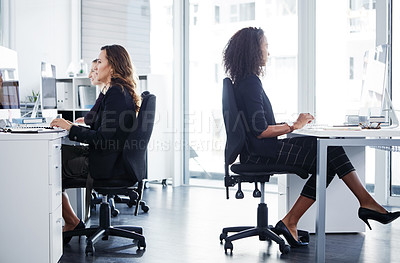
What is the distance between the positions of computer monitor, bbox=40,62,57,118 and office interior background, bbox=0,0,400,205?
1667 millimetres

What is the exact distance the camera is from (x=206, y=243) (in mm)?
3203

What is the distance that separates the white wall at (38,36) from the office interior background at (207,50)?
1 cm

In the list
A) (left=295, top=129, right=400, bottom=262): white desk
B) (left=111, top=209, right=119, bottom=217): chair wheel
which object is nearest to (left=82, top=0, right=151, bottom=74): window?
(left=111, top=209, right=119, bottom=217): chair wheel

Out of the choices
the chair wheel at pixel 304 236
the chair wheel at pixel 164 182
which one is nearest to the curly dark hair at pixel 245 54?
the chair wheel at pixel 304 236

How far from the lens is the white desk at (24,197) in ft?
8.14

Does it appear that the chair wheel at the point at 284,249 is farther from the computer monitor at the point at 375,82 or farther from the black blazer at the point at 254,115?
the computer monitor at the point at 375,82

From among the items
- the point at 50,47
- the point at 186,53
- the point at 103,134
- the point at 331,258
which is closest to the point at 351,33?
the point at 186,53

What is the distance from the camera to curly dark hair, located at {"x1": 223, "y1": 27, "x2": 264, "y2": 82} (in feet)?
9.68

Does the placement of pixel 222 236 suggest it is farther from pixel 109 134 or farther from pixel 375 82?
pixel 375 82

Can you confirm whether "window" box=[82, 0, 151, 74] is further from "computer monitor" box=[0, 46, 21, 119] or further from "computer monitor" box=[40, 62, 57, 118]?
"computer monitor" box=[0, 46, 21, 119]

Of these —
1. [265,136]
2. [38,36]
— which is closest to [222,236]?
[265,136]

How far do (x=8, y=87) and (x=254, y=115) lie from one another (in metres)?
1.48

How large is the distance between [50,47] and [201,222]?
3.23m

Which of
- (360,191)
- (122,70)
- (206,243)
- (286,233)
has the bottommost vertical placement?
(206,243)
